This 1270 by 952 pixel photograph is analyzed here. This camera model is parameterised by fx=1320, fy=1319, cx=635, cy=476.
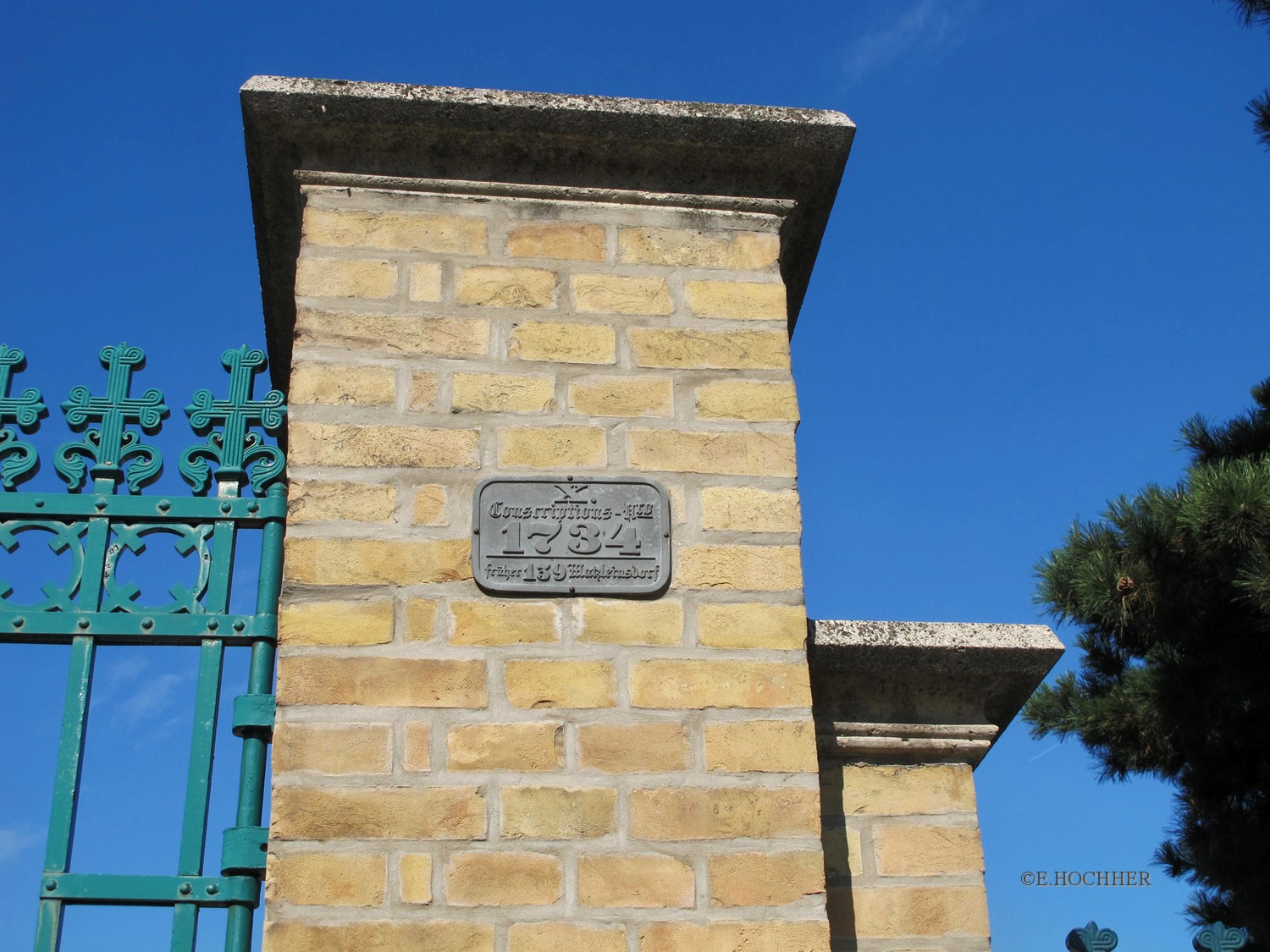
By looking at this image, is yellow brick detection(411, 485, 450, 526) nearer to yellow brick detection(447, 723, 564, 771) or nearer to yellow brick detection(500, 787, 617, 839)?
yellow brick detection(447, 723, 564, 771)

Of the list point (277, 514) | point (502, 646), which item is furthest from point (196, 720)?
point (502, 646)

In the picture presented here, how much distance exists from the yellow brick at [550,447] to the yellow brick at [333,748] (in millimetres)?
631

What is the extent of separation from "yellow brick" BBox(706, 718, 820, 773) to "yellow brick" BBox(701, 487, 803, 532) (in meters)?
0.42

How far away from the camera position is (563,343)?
2.91m

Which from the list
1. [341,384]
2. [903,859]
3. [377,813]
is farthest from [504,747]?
A: [903,859]

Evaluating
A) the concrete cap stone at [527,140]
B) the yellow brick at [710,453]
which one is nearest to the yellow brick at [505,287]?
the concrete cap stone at [527,140]

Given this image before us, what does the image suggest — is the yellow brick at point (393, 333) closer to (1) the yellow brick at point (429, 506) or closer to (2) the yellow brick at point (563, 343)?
(2) the yellow brick at point (563, 343)

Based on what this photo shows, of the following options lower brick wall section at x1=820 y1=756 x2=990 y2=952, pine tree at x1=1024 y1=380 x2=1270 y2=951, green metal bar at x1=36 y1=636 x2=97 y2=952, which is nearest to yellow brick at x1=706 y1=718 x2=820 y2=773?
lower brick wall section at x1=820 y1=756 x2=990 y2=952

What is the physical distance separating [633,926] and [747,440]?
1036 mm

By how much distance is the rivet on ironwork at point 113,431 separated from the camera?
10.0ft

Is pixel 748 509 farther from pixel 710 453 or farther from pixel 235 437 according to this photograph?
pixel 235 437

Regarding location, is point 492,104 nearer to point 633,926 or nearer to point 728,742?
point 728,742

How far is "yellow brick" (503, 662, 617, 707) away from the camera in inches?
100

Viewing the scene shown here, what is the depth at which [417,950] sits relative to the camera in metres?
2.33
